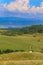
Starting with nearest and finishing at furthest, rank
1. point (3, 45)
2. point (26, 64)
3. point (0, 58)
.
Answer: point (26, 64)
point (0, 58)
point (3, 45)

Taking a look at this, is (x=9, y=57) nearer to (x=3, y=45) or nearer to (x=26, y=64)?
(x=26, y=64)

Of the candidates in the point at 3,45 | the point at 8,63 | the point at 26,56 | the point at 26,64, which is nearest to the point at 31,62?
the point at 26,64

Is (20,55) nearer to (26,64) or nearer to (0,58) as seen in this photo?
(0,58)

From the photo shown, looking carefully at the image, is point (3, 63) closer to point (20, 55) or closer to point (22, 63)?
point (22, 63)

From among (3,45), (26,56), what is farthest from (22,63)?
(3,45)

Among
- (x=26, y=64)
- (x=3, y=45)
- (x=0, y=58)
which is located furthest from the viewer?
(x=3, y=45)

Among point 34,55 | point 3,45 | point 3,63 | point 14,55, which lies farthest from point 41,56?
point 3,45

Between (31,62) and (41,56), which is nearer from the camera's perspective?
(31,62)

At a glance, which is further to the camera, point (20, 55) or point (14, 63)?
point (20, 55)
